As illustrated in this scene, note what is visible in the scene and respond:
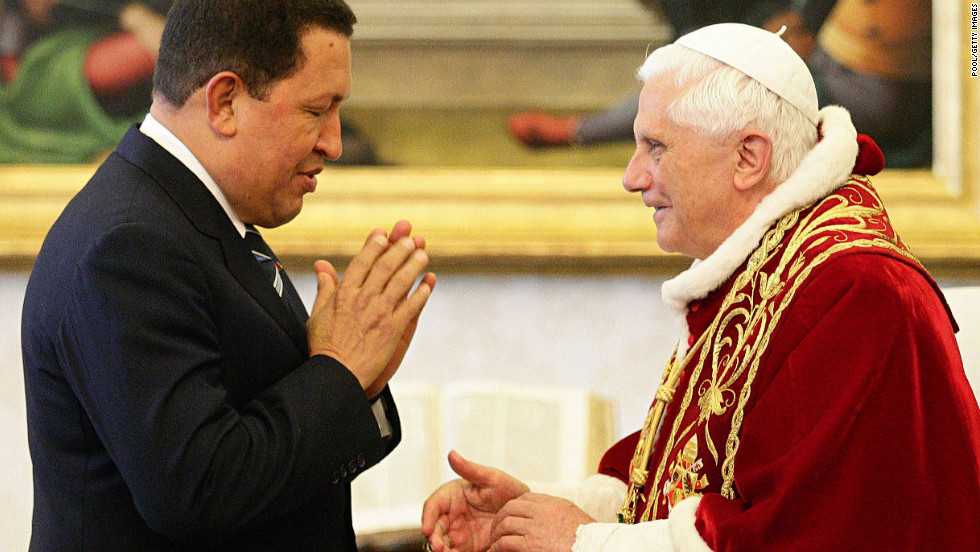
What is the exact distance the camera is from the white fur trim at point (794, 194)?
76.5 inches

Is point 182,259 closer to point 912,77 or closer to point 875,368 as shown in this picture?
point 875,368

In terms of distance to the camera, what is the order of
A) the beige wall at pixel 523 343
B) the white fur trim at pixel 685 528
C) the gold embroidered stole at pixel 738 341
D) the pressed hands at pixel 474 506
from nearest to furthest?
1. the white fur trim at pixel 685 528
2. the gold embroidered stole at pixel 738 341
3. the pressed hands at pixel 474 506
4. the beige wall at pixel 523 343

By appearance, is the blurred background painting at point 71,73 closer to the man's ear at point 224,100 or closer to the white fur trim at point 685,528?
the man's ear at point 224,100

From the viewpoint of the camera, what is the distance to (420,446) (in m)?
3.85

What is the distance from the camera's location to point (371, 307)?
6.03 feet

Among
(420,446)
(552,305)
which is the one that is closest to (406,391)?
(420,446)

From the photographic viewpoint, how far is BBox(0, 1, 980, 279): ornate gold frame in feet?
12.4

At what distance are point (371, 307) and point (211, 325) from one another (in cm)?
31

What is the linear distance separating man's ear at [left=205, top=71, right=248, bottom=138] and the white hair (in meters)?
0.88

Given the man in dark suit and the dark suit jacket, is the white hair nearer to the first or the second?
the man in dark suit

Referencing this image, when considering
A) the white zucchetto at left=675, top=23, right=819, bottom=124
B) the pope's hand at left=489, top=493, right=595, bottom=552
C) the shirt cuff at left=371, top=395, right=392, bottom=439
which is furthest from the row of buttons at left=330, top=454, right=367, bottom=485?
the white zucchetto at left=675, top=23, right=819, bottom=124

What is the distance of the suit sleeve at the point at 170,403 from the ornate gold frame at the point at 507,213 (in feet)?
7.20

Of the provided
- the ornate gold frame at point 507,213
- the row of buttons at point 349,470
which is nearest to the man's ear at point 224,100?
the row of buttons at point 349,470

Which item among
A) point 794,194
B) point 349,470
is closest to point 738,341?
point 794,194
